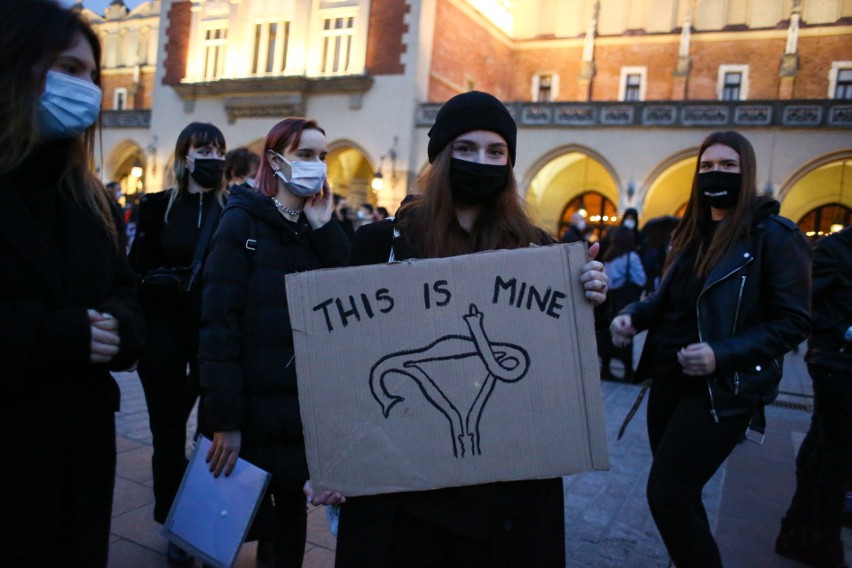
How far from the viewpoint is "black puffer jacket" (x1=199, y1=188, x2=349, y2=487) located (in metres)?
2.34

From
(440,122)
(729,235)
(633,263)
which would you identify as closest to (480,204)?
(440,122)

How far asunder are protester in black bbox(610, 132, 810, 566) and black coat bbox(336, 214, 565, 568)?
0.86m

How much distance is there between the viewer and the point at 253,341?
8.01 ft

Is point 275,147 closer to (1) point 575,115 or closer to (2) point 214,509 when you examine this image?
(2) point 214,509

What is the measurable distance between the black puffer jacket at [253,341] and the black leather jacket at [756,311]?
1.59 meters

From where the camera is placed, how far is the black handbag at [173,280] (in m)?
3.08

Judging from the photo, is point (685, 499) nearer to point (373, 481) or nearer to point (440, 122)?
point (373, 481)

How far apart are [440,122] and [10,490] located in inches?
59.5

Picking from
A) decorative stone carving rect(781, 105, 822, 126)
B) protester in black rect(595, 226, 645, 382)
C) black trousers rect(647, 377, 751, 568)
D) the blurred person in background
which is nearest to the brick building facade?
decorative stone carving rect(781, 105, 822, 126)

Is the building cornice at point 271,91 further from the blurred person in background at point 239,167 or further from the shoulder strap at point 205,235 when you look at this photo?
the shoulder strap at point 205,235

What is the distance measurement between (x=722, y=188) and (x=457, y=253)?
1.45 meters

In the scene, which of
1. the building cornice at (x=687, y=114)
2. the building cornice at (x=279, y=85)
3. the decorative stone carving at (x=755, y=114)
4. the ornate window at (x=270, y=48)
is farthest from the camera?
the ornate window at (x=270, y=48)

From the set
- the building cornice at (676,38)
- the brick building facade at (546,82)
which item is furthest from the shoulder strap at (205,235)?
the building cornice at (676,38)

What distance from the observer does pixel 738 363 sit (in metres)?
2.43
